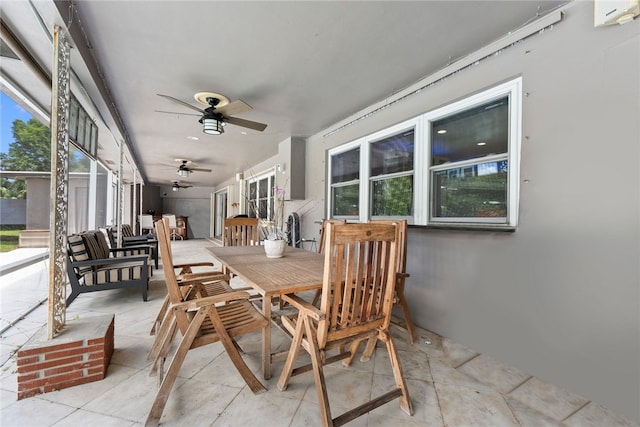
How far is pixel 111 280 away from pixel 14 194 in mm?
1252

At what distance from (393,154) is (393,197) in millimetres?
535

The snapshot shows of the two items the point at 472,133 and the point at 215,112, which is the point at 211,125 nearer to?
the point at 215,112

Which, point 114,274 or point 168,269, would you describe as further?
point 114,274

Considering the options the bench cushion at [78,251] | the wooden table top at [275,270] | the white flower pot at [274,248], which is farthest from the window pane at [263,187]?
the white flower pot at [274,248]

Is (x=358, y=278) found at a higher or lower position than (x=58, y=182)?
lower

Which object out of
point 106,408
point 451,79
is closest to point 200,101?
point 451,79

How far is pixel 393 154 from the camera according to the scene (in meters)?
3.27

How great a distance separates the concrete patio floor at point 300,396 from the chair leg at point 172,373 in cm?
8

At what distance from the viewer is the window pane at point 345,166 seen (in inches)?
153

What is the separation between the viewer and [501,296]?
206 cm

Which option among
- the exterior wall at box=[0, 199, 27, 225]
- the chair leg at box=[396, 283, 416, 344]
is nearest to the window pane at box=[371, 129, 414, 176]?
the chair leg at box=[396, 283, 416, 344]

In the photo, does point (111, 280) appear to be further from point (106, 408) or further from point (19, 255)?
point (106, 408)

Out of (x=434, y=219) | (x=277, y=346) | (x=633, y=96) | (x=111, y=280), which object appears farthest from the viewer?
(x=111, y=280)

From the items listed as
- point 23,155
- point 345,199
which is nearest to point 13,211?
point 23,155
